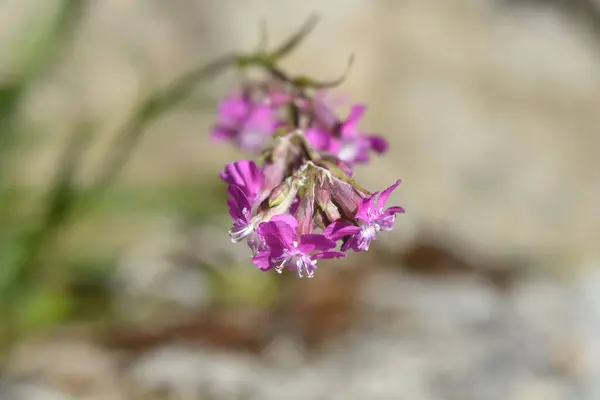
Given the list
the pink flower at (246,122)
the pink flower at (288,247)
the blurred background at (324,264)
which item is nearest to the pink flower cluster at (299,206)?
the pink flower at (288,247)

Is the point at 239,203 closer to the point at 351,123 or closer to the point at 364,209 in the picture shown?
the point at 364,209

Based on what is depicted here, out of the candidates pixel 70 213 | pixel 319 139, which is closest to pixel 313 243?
pixel 319 139

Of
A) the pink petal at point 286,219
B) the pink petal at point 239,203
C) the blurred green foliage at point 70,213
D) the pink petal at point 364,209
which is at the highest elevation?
the blurred green foliage at point 70,213

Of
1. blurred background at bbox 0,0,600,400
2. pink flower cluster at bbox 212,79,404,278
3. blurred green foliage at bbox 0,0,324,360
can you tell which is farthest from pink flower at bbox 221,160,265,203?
blurred background at bbox 0,0,600,400

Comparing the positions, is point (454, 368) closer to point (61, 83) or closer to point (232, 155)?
point (232, 155)

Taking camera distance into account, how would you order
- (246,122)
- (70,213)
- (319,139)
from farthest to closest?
(70,213), (246,122), (319,139)

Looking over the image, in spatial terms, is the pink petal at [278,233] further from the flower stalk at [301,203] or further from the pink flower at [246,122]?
the pink flower at [246,122]

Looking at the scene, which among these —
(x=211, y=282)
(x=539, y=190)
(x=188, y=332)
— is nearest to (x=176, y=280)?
(x=211, y=282)

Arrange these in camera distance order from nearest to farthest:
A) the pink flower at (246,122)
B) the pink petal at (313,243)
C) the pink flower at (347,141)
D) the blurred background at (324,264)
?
the pink petal at (313,243)
the pink flower at (347,141)
the pink flower at (246,122)
the blurred background at (324,264)

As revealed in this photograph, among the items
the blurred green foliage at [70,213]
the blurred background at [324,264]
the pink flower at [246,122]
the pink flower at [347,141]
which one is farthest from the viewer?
the blurred background at [324,264]
